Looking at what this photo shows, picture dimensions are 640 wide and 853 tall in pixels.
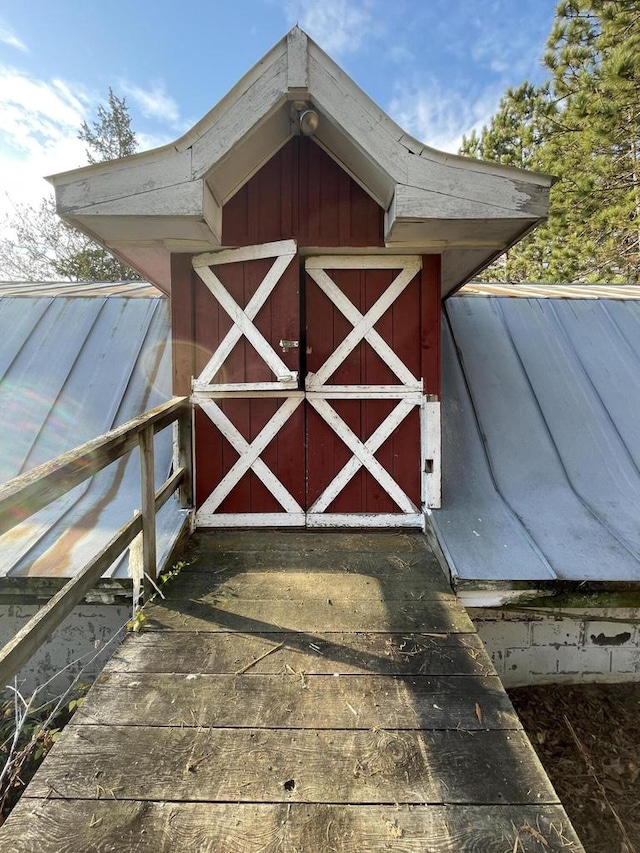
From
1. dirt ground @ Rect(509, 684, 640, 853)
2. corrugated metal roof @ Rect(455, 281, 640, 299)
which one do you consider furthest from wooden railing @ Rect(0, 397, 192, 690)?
corrugated metal roof @ Rect(455, 281, 640, 299)

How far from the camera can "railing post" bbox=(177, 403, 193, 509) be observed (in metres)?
3.50

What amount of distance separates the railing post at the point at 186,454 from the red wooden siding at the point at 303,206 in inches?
54.2

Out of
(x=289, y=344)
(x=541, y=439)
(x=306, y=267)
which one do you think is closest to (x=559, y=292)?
(x=541, y=439)

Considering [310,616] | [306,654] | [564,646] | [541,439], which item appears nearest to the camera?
[306,654]

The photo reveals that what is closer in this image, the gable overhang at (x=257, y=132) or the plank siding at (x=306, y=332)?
the gable overhang at (x=257, y=132)

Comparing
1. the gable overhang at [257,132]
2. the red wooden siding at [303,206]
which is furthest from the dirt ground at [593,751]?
the red wooden siding at [303,206]

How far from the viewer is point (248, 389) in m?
3.42

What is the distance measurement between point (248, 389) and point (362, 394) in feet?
2.98

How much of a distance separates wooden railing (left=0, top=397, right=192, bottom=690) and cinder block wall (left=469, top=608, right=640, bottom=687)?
2.38 metres

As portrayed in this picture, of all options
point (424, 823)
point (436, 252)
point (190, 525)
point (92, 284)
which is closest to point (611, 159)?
point (436, 252)

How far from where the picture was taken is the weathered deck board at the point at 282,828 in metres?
1.33

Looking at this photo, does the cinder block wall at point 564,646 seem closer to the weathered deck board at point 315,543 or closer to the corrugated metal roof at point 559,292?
the weathered deck board at point 315,543

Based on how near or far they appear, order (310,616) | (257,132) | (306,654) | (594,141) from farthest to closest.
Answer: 1. (594,141)
2. (257,132)
3. (310,616)
4. (306,654)

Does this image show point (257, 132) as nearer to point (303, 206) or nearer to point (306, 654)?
point (303, 206)
